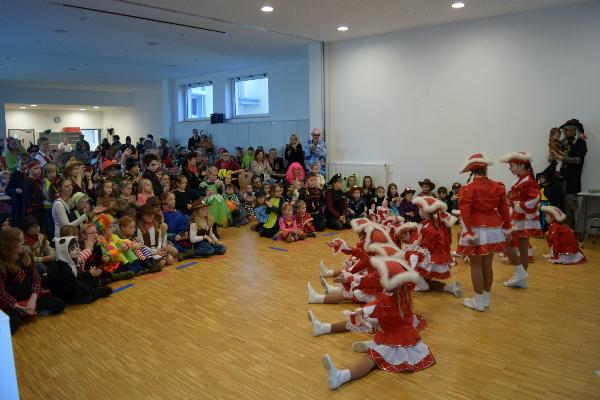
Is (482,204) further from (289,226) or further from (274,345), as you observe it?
(289,226)

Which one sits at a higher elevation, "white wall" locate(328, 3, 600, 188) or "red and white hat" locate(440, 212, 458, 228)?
"white wall" locate(328, 3, 600, 188)

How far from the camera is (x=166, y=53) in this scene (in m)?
11.5

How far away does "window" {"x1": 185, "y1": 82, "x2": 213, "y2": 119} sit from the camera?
52.2 ft

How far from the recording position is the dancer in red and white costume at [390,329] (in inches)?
119

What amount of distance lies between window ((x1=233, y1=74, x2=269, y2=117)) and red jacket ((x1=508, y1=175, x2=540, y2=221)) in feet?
31.1

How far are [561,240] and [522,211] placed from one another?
1.32m

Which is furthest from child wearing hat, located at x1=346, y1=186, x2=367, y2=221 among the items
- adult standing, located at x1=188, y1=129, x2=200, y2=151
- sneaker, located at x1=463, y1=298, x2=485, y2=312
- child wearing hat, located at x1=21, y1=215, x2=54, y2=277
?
adult standing, located at x1=188, y1=129, x2=200, y2=151

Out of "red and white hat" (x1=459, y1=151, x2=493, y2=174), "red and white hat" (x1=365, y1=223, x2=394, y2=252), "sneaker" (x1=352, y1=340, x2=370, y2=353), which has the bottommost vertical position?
"sneaker" (x1=352, y1=340, x2=370, y2=353)

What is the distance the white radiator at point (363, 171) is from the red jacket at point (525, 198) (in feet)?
15.3

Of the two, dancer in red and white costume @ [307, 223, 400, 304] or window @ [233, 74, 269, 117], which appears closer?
dancer in red and white costume @ [307, 223, 400, 304]

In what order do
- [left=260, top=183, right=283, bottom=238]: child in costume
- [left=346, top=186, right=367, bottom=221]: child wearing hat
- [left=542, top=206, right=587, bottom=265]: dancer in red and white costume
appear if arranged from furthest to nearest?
1. [left=346, top=186, right=367, bottom=221]: child wearing hat
2. [left=260, top=183, right=283, bottom=238]: child in costume
3. [left=542, top=206, right=587, bottom=265]: dancer in red and white costume

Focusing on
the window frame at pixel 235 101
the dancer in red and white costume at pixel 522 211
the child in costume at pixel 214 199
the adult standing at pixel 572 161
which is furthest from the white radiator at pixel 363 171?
the dancer in red and white costume at pixel 522 211

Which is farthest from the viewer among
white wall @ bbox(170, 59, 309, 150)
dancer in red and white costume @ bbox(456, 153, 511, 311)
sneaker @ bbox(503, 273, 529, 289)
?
white wall @ bbox(170, 59, 309, 150)

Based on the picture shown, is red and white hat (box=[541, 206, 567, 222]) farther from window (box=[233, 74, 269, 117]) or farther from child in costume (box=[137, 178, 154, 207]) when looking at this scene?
window (box=[233, 74, 269, 117])
